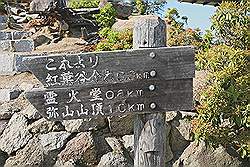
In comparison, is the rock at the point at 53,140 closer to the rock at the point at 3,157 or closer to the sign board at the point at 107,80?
the rock at the point at 3,157

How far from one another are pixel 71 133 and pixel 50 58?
341 centimetres

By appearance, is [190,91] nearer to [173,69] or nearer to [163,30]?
[173,69]

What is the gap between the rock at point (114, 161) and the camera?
5863mm

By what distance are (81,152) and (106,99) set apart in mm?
3253

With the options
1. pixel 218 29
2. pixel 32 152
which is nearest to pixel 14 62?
pixel 32 152

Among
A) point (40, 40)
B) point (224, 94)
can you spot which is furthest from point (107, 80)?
point (40, 40)

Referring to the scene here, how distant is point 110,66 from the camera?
2977mm

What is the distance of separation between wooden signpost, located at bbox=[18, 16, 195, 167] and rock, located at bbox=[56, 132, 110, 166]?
3.17 metres

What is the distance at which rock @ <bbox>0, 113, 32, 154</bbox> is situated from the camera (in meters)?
6.26

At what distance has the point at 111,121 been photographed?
626cm

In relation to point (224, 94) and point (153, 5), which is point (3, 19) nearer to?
point (153, 5)

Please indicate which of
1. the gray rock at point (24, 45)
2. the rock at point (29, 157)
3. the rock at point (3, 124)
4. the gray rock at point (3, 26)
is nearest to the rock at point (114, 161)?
the rock at point (29, 157)

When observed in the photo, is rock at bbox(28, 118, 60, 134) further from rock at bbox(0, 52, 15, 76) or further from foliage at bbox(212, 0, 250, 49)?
foliage at bbox(212, 0, 250, 49)

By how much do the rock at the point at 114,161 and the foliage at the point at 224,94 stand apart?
47.7 inches
